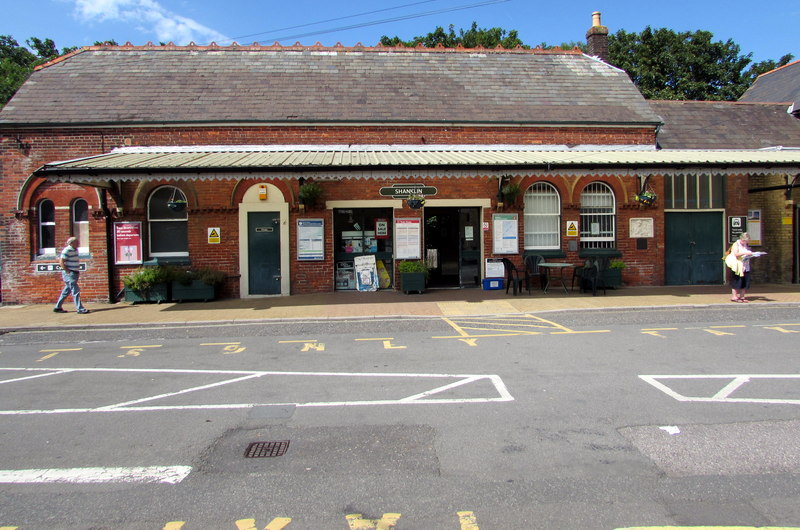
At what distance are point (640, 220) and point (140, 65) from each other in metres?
15.0

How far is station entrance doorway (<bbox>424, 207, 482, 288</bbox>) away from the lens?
14156mm

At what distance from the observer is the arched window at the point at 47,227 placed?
13.2m

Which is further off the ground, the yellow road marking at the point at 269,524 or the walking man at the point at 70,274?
the walking man at the point at 70,274

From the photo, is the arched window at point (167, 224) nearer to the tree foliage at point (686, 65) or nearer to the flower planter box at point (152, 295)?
the flower planter box at point (152, 295)

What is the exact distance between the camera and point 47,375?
6543 mm

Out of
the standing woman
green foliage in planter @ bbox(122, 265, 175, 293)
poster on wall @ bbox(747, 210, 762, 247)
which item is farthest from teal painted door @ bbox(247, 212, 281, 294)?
poster on wall @ bbox(747, 210, 762, 247)

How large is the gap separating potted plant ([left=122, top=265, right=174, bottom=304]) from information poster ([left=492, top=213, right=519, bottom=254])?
8.35 meters

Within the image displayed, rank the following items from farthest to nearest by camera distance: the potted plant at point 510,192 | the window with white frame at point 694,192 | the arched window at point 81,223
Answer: the window with white frame at point 694,192 < the potted plant at point 510,192 < the arched window at point 81,223

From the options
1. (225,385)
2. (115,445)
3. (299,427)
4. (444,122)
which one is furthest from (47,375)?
(444,122)

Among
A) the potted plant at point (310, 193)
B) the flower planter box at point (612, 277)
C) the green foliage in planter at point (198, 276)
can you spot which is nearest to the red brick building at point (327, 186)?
the potted plant at point (310, 193)

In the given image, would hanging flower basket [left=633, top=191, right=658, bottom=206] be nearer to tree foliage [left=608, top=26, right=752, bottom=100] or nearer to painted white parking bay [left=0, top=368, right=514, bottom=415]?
painted white parking bay [left=0, top=368, right=514, bottom=415]

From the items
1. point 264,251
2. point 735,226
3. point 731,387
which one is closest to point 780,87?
point 735,226

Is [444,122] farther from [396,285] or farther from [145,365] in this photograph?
[145,365]

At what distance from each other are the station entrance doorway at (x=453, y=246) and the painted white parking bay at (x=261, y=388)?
8.28 m
